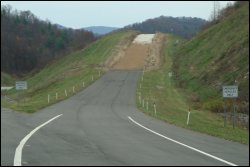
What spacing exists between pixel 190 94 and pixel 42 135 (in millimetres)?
40861

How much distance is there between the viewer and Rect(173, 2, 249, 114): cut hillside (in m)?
50.7

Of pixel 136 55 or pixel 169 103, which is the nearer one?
pixel 169 103

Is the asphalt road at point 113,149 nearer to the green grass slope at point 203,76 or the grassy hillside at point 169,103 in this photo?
the grassy hillside at point 169,103

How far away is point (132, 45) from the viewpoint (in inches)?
3895

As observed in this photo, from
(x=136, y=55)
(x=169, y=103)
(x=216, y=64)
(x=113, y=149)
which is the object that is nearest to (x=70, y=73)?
(x=136, y=55)

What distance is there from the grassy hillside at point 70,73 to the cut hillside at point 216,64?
1281cm

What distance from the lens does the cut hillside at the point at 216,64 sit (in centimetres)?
5072

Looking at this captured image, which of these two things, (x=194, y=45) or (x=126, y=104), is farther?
(x=194, y=45)

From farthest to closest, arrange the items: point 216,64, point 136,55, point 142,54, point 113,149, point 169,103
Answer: point 142,54
point 136,55
point 216,64
point 169,103
point 113,149

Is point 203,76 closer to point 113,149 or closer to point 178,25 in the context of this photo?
point 113,149

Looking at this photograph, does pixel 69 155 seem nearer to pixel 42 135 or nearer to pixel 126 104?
pixel 42 135

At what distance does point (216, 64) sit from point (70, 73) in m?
25.9

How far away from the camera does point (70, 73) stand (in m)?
80.2

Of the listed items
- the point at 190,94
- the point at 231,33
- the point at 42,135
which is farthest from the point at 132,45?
the point at 42,135
